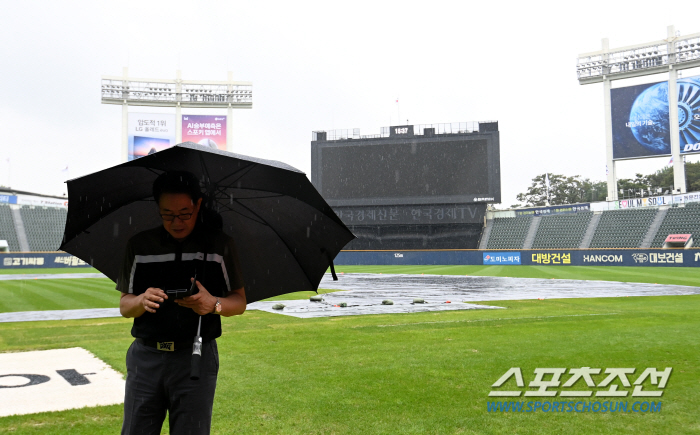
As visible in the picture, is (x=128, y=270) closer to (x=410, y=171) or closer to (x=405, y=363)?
(x=405, y=363)

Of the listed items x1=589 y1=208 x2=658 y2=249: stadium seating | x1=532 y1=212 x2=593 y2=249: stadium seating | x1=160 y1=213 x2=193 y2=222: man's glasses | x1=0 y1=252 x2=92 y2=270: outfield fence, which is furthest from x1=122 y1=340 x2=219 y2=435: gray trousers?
x1=532 y1=212 x2=593 y2=249: stadium seating

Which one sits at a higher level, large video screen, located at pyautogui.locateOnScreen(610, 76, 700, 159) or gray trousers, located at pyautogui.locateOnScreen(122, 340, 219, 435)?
large video screen, located at pyautogui.locateOnScreen(610, 76, 700, 159)

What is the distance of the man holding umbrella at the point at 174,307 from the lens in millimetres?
3006

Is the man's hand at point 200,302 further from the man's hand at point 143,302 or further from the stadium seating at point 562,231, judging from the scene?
the stadium seating at point 562,231

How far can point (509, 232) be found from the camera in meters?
54.8

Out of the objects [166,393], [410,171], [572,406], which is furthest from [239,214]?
[410,171]

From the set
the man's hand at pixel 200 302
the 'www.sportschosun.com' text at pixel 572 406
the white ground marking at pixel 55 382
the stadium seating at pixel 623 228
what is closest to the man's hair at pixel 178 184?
the man's hand at pixel 200 302

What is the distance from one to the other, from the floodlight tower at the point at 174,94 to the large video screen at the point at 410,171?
694 inches

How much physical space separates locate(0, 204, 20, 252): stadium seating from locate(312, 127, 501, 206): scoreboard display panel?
28.9 metres

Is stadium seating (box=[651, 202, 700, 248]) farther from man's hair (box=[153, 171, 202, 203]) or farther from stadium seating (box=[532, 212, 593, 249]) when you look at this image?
man's hair (box=[153, 171, 202, 203])

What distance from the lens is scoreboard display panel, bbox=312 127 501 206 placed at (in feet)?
151

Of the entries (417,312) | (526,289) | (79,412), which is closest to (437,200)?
(526,289)

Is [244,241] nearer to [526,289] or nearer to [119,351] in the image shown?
[119,351]

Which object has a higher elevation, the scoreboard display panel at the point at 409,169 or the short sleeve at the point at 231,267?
the scoreboard display panel at the point at 409,169
